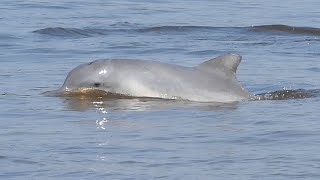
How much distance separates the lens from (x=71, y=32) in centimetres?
2056

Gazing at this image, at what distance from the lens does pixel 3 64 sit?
1634 centimetres

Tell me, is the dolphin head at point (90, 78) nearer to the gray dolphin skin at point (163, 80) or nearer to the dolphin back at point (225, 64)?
the gray dolphin skin at point (163, 80)

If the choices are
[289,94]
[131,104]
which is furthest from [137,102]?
[289,94]

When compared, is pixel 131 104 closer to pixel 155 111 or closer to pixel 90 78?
pixel 155 111

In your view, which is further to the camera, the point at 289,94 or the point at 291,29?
the point at 291,29

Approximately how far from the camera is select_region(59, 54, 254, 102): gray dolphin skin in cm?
1348

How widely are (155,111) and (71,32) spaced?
26.2 ft

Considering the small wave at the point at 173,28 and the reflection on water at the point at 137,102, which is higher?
the reflection on water at the point at 137,102

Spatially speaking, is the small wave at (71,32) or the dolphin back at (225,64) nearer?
the dolphin back at (225,64)

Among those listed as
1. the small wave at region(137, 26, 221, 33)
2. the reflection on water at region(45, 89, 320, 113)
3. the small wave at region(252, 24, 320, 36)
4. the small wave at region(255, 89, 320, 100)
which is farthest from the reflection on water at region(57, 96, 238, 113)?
the small wave at region(252, 24, 320, 36)

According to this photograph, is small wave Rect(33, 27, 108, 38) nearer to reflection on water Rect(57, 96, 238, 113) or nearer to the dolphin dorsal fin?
reflection on water Rect(57, 96, 238, 113)

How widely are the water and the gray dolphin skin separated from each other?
0.19m

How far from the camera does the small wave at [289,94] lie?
1395cm

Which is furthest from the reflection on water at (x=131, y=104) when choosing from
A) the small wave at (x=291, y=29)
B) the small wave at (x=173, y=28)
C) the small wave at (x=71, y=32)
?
the small wave at (x=291, y=29)
